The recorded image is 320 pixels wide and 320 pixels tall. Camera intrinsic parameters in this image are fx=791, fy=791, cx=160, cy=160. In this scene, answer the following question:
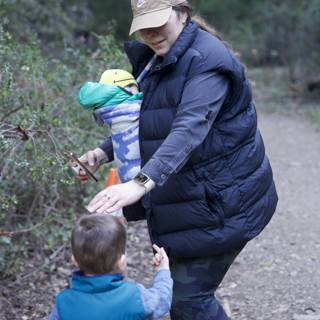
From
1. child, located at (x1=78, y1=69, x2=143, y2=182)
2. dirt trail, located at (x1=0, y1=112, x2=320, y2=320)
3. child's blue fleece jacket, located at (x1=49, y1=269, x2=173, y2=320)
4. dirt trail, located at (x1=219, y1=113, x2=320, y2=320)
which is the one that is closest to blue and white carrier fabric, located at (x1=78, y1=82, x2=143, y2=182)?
child, located at (x1=78, y1=69, x2=143, y2=182)

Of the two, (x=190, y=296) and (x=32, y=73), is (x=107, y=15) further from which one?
(x=190, y=296)

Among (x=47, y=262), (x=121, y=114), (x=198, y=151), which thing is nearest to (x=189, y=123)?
(x=198, y=151)

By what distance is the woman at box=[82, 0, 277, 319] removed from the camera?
10.8 feet

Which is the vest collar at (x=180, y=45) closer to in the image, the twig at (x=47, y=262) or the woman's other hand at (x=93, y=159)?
the woman's other hand at (x=93, y=159)

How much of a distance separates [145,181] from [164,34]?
0.71 meters

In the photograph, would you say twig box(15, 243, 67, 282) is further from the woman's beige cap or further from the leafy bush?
the woman's beige cap

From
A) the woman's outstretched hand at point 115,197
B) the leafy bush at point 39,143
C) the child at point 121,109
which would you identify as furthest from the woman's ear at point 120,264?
the leafy bush at point 39,143

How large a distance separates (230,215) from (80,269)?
839 mm

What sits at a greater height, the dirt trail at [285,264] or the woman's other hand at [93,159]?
the woman's other hand at [93,159]

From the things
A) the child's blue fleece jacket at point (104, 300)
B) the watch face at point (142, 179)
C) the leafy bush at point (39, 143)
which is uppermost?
the watch face at point (142, 179)

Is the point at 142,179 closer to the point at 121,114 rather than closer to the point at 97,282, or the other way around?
the point at 97,282

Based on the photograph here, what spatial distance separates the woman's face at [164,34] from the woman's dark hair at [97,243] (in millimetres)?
912

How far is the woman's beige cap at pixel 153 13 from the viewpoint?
10.9 ft

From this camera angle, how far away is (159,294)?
2.97 meters
